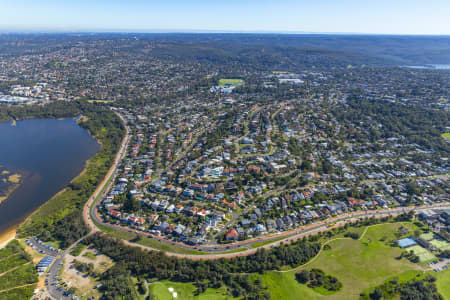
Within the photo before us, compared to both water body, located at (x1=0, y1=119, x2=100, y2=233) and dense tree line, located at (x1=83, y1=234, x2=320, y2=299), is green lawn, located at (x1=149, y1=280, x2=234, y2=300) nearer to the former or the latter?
dense tree line, located at (x1=83, y1=234, x2=320, y2=299)

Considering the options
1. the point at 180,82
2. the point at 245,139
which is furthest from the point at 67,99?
the point at 245,139

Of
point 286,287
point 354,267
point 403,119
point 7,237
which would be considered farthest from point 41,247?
point 403,119

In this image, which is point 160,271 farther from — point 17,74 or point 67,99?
point 17,74

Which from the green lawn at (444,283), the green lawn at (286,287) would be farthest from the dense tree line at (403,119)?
the green lawn at (286,287)

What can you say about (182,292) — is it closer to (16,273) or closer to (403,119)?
(16,273)

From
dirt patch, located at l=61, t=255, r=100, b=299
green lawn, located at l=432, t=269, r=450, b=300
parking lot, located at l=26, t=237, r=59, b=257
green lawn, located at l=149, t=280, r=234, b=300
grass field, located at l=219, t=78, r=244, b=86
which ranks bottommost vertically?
green lawn, located at l=149, t=280, r=234, b=300

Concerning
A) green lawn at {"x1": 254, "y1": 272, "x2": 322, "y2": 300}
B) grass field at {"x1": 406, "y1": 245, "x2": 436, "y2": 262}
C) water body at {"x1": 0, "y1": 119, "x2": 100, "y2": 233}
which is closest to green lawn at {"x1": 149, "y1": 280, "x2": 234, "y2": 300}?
green lawn at {"x1": 254, "y1": 272, "x2": 322, "y2": 300}
